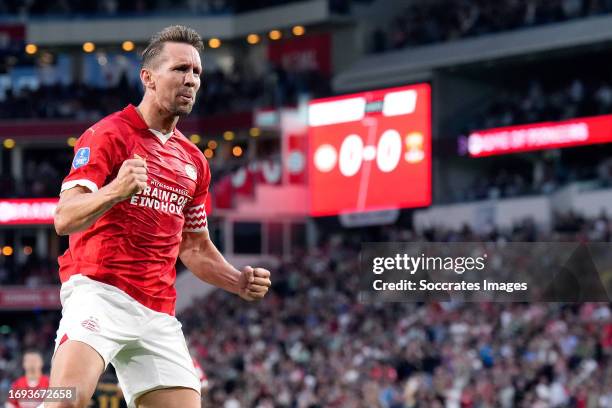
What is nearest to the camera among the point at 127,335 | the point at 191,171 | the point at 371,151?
the point at 127,335

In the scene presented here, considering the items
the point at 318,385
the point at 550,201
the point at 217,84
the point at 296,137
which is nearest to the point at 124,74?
the point at 217,84

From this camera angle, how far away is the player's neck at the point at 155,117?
20.1ft

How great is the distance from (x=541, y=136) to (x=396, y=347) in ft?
35.8

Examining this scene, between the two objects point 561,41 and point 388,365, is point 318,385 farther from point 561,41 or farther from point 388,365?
point 561,41

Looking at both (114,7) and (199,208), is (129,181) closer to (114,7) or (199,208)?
(199,208)

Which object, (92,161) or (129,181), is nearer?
(129,181)

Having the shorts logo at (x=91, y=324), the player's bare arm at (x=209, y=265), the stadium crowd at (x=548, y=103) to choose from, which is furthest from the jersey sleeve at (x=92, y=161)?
the stadium crowd at (x=548, y=103)

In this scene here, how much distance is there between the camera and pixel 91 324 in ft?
19.1

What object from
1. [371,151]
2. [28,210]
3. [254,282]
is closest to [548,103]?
[371,151]

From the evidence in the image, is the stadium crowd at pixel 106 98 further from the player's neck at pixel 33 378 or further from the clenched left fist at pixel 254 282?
the clenched left fist at pixel 254 282

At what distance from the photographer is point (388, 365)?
21.7m

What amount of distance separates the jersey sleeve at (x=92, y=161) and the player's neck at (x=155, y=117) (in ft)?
0.98

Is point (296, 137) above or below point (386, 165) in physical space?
above

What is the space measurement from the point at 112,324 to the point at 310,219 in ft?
113
